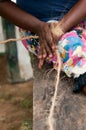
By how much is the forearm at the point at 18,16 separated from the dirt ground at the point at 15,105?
0.93 m

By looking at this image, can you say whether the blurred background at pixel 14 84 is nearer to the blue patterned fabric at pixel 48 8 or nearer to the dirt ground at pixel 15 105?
the dirt ground at pixel 15 105

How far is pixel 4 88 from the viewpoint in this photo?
347cm

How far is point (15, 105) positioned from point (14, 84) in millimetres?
389

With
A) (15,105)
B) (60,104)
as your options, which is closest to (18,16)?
(60,104)

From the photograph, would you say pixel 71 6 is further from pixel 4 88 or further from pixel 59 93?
pixel 4 88

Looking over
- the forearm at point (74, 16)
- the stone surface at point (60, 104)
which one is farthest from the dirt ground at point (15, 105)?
the forearm at point (74, 16)

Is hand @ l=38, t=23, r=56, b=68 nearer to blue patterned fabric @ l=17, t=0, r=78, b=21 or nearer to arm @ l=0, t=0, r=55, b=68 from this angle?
arm @ l=0, t=0, r=55, b=68

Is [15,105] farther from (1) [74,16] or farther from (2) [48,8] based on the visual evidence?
(1) [74,16]

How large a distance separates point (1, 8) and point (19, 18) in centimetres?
13

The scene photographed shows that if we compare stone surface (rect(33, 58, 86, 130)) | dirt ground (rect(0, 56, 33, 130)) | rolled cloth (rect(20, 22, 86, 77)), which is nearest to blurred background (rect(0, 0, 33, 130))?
dirt ground (rect(0, 56, 33, 130))

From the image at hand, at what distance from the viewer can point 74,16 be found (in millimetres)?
1989

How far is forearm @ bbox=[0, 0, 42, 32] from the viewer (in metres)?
2.05

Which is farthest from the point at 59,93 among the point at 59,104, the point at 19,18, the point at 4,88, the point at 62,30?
the point at 4,88

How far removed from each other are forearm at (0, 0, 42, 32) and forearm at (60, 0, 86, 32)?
0.49 ft
